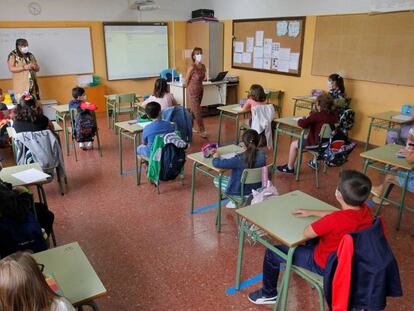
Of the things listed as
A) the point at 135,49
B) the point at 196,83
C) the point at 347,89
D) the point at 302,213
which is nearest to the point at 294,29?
the point at 347,89

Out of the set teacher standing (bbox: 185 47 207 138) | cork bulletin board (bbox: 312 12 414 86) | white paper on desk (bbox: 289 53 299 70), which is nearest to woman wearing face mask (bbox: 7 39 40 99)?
teacher standing (bbox: 185 47 207 138)

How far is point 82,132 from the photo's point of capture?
17.2 feet

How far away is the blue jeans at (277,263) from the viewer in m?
2.06

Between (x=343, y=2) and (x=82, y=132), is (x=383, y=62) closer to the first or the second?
(x=343, y=2)

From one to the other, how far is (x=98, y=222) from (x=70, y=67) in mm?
5131

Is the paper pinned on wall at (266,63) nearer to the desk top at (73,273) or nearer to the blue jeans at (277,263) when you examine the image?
the blue jeans at (277,263)

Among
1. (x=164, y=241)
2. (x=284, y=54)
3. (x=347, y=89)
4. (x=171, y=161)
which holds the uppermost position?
(x=284, y=54)

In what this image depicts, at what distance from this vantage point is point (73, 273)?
1.67 meters

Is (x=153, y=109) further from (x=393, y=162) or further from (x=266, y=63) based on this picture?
(x=266, y=63)

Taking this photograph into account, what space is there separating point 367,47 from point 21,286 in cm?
598

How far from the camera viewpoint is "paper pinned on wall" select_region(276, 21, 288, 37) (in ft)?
23.2

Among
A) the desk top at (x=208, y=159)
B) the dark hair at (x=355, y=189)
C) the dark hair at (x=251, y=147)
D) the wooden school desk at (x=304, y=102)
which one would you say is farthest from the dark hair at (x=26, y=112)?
the wooden school desk at (x=304, y=102)

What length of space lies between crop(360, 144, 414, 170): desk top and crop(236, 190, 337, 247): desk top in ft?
4.02

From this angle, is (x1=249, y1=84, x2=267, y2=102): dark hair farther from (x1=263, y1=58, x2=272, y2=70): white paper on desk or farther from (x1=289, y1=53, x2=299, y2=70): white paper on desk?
(x1=263, y1=58, x2=272, y2=70): white paper on desk
